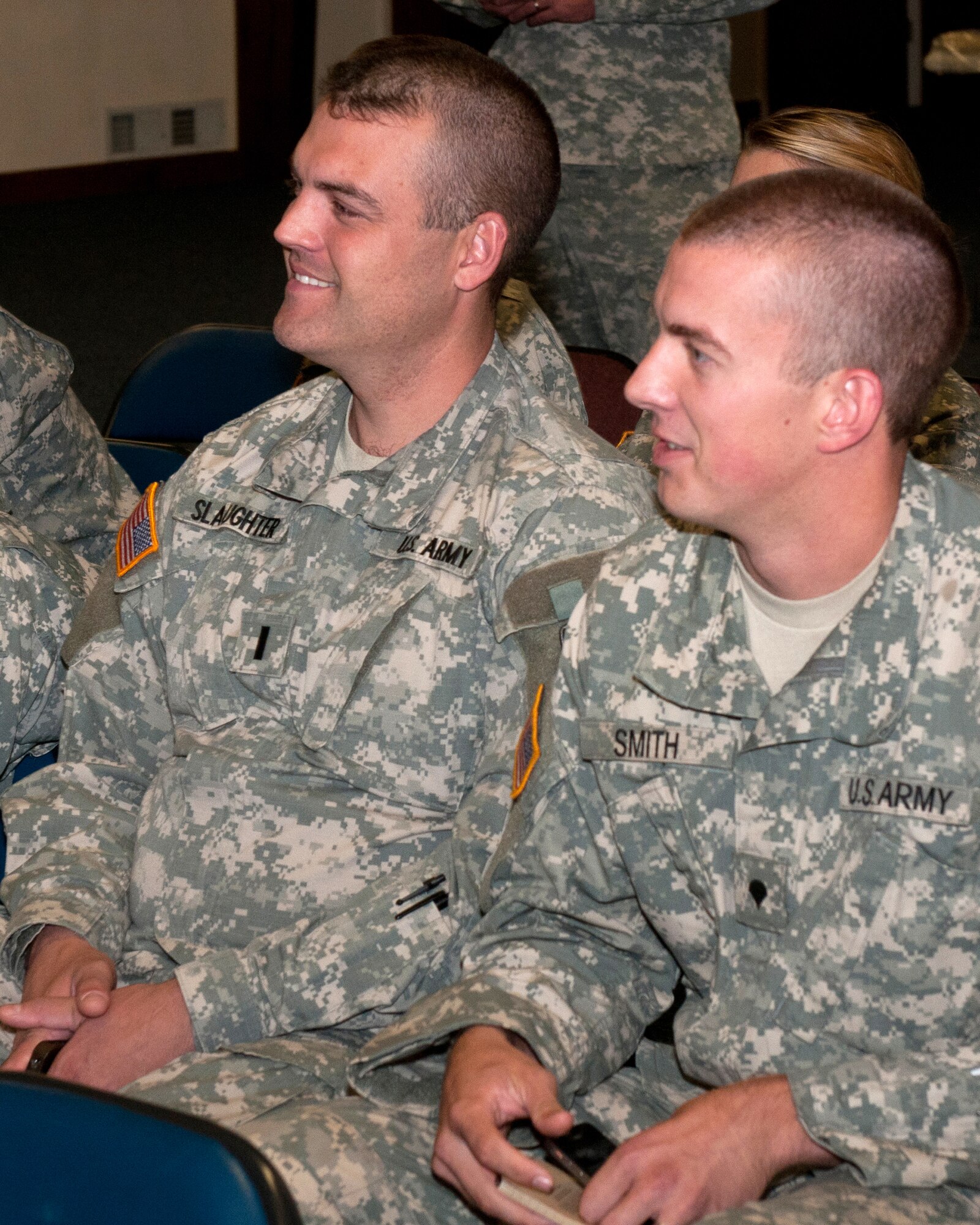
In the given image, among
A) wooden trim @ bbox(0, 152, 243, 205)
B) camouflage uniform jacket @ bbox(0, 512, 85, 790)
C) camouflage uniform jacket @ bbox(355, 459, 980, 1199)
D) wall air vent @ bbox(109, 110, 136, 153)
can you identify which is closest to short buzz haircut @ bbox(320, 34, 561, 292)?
camouflage uniform jacket @ bbox(355, 459, 980, 1199)

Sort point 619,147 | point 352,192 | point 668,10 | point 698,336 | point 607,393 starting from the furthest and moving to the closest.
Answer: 1. point 619,147
2. point 668,10
3. point 607,393
4. point 352,192
5. point 698,336

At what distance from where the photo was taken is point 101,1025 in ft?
5.25

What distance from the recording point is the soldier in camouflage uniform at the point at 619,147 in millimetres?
3555

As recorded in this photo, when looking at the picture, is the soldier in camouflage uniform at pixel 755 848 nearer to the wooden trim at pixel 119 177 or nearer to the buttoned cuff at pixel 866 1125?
the buttoned cuff at pixel 866 1125

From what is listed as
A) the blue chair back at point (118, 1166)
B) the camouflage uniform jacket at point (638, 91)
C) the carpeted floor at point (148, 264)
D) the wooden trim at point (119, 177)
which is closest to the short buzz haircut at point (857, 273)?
the blue chair back at point (118, 1166)

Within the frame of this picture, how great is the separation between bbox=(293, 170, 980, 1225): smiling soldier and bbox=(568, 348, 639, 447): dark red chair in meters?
1.36

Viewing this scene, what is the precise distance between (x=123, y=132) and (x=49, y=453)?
6.10 meters

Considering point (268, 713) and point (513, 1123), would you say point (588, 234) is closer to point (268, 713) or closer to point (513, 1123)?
point (268, 713)

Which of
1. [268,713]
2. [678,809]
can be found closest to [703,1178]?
[678,809]

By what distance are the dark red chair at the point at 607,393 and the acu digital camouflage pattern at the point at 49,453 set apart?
0.86 m

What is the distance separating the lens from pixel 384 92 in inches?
74.4

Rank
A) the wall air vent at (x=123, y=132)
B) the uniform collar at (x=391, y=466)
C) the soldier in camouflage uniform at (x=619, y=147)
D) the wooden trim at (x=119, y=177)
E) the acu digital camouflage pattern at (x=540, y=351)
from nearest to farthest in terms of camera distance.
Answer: the uniform collar at (x=391, y=466)
the acu digital camouflage pattern at (x=540, y=351)
the soldier in camouflage uniform at (x=619, y=147)
the wooden trim at (x=119, y=177)
the wall air vent at (x=123, y=132)

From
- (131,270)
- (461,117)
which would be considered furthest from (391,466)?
(131,270)

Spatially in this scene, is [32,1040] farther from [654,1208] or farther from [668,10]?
[668,10]
